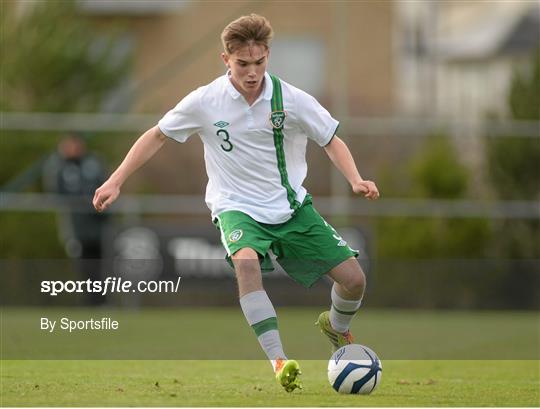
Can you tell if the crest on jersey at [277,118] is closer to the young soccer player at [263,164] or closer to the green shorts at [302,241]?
the young soccer player at [263,164]

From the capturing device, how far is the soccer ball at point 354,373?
7.08 metres

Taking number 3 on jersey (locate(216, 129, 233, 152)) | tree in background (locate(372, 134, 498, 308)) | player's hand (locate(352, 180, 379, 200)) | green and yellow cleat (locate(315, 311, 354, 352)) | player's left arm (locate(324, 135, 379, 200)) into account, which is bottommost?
tree in background (locate(372, 134, 498, 308))

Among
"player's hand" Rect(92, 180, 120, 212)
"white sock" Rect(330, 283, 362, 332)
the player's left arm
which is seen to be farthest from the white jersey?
"white sock" Rect(330, 283, 362, 332)

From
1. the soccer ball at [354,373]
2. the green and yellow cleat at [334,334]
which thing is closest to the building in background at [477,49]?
the green and yellow cleat at [334,334]

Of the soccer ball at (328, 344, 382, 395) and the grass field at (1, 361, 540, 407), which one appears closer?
the grass field at (1, 361, 540, 407)

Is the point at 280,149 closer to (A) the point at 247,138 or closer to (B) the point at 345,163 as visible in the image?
(A) the point at 247,138

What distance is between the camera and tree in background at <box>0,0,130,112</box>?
21.4 metres

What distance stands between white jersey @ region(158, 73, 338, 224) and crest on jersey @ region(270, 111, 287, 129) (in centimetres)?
2

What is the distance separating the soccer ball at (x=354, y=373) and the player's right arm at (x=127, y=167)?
1.46 m

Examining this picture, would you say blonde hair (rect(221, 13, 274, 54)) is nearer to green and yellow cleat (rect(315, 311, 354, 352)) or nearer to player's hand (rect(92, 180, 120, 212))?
player's hand (rect(92, 180, 120, 212))

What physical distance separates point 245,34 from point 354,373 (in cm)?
182

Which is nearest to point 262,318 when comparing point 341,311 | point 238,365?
point 341,311

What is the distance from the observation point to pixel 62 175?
17.0 meters

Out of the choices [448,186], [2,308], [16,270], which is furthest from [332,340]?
[448,186]
